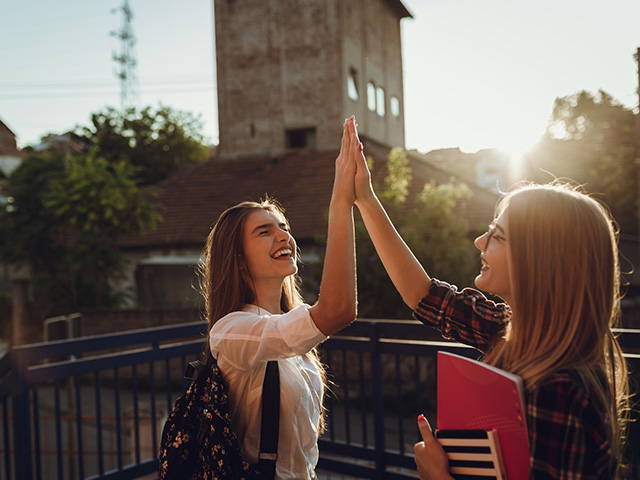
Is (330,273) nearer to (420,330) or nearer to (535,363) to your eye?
(535,363)

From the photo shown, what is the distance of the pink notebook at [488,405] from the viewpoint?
1394mm

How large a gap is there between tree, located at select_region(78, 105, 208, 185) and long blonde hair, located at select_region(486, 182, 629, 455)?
28.0 metres

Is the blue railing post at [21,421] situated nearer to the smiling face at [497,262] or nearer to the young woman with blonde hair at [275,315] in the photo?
the young woman with blonde hair at [275,315]

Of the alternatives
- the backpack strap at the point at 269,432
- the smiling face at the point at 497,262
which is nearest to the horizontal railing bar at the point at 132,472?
the backpack strap at the point at 269,432

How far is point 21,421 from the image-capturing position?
10.9 ft

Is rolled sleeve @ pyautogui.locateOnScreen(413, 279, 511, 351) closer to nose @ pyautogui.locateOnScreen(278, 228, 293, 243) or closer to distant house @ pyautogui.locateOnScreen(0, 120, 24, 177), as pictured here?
nose @ pyautogui.locateOnScreen(278, 228, 293, 243)

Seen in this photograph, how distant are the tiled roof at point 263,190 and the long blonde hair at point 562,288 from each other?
13.6 m

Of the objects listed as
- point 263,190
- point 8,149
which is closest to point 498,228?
point 263,190

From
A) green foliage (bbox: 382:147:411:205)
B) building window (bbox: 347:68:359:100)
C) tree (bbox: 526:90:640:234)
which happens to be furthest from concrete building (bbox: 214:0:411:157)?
green foliage (bbox: 382:147:411:205)

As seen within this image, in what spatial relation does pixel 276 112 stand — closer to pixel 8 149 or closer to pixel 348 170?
pixel 348 170

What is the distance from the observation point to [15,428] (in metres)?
3.32

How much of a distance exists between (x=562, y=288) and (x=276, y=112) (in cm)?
2083

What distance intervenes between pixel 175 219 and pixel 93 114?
1275 cm

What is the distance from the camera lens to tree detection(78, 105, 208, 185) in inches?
1134
